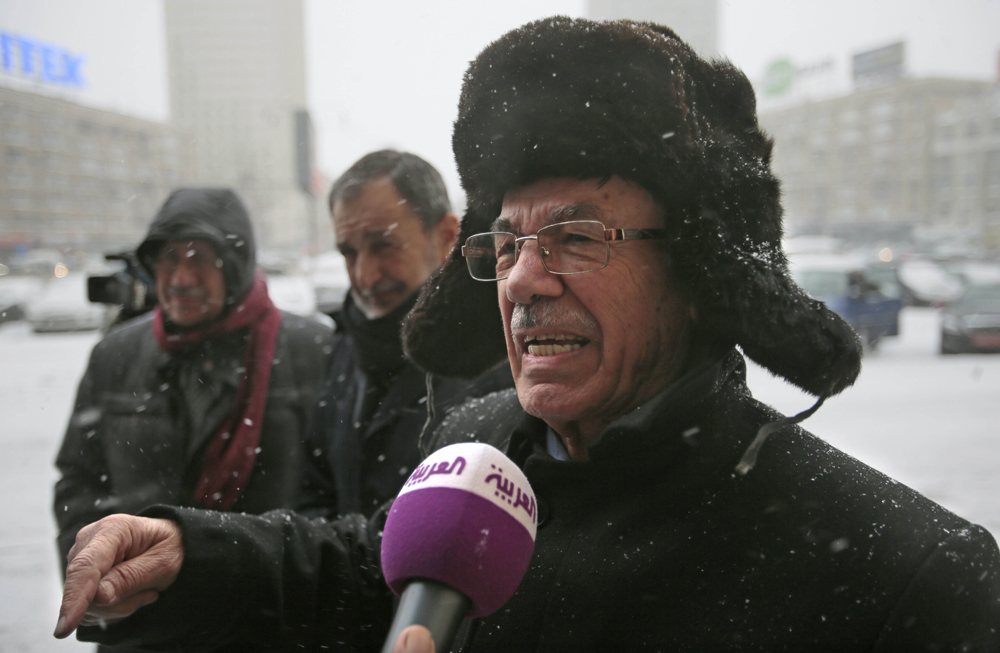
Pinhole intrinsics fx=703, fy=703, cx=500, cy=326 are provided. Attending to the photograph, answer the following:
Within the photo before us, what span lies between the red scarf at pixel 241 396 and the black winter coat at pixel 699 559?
2.81 feet

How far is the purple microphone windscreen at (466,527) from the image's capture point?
867 millimetres

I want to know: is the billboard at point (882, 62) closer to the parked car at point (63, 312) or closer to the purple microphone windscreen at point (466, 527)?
the purple microphone windscreen at point (466, 527)

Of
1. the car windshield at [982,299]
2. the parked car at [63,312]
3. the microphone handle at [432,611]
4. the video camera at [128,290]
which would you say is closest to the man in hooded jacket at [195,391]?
the video camera at [128,290]

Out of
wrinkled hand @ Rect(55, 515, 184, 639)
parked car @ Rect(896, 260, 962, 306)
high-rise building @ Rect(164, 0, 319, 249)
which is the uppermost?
high-rise building @ Rect(164, 0, 319, 249)

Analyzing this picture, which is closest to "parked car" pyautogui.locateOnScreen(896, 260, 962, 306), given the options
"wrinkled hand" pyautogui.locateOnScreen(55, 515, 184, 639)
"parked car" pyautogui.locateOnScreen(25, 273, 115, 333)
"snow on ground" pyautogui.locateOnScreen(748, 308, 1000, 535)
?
"snow on ground" pyautogui.locateOnScreen(748, 308, 1000, 535)

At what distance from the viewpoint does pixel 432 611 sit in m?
0.80

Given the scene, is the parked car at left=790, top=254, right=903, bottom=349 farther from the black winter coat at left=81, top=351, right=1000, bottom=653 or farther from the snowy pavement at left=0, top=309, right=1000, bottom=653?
the black winter coat at left=81, top=351, right=1000, bottom=653

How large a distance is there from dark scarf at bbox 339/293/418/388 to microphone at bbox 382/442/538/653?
1.17 m

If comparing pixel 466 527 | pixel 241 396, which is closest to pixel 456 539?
pixel 466 527

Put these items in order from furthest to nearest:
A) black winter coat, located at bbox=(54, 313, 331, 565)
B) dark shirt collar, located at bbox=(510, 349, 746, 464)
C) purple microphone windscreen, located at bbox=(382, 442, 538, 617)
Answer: black winter coat, located at bbox=(54, 313, 331, 565) < dark shirt collar, located at bbox=(510, 349, 746, 464) < purple microphone windscreen, located at bbox=(382, 442, 538, 617)

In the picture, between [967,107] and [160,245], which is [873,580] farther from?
[967,107]

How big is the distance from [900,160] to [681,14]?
27238 mm

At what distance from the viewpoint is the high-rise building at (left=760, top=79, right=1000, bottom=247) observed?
48.5ft

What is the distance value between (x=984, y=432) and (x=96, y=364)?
6.94 m
